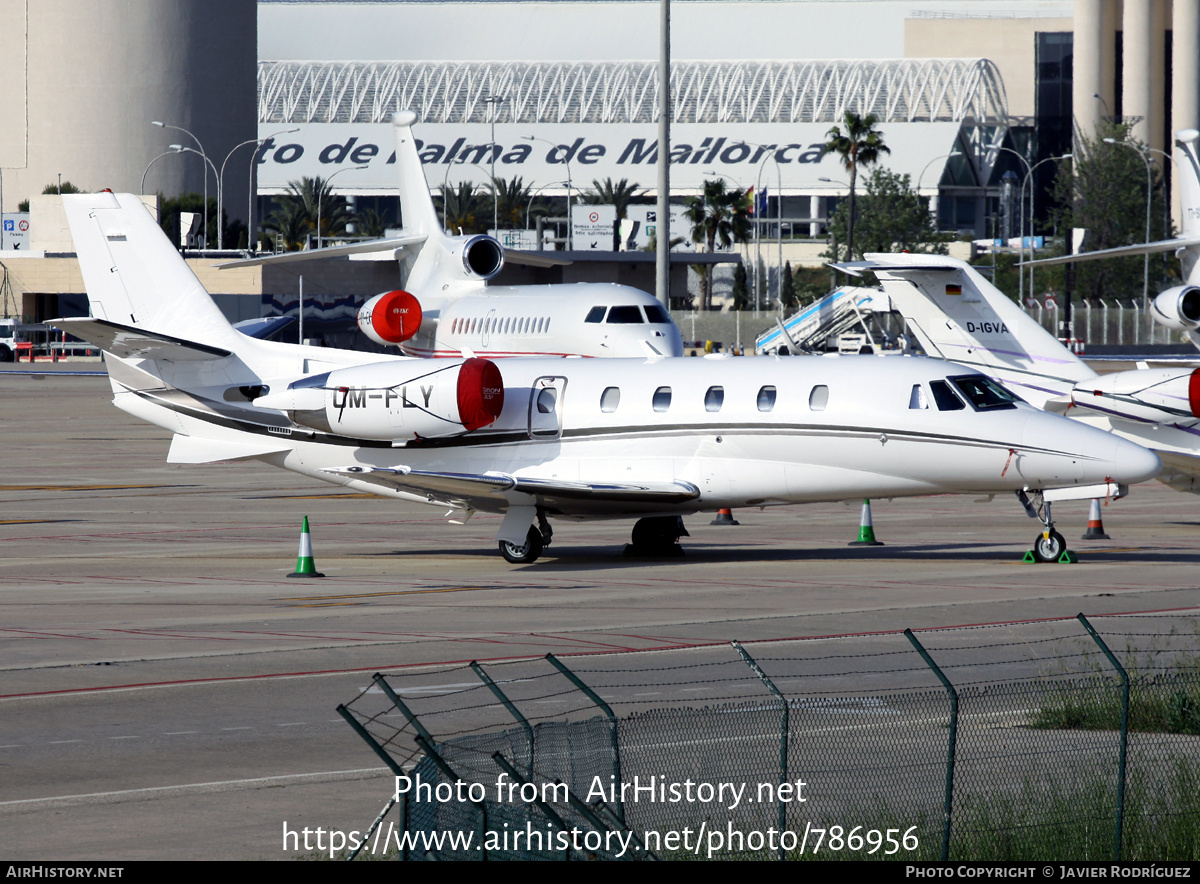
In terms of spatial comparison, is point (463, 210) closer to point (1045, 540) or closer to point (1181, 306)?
point (1181, 306)

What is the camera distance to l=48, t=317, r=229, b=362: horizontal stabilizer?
79.9 feet

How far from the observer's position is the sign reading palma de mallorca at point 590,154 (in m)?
139

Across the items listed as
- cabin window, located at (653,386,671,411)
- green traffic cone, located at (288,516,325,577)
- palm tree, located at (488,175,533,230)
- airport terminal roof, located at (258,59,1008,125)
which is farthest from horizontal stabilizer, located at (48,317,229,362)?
airport terminal roof, located at (258,59,1008,125)

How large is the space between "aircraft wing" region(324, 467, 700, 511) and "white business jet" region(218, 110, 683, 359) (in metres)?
15.4

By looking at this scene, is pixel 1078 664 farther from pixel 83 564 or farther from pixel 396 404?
pixel 83 564

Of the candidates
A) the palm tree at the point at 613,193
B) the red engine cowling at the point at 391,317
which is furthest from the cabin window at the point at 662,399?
the palm tree at the point at 613,193

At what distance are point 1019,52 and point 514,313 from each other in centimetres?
11856

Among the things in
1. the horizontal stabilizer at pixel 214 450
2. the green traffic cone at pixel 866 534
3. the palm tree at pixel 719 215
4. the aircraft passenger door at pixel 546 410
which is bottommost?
the green traffic cone at pixel 866 534

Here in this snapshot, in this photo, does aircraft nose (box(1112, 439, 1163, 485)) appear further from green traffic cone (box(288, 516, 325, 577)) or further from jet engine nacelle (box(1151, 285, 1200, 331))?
green traffic cone (box(288, 516, 325, 577))

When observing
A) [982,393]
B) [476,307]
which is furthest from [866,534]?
[476,307]

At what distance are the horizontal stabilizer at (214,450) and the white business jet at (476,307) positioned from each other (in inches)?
575

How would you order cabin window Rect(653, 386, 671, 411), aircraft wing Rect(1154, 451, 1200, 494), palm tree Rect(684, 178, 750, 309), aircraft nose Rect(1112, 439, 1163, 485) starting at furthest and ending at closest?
palm tree Rect(684, 178, 750, 309) → aircraft wing Rect(1154, 451, 1200, 494) → cabin window Rect(653, 386, 671, 411) → aircraft nose Rect(1112, 439, 1163, 485)

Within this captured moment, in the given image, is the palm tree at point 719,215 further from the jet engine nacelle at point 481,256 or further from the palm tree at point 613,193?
the jet engine nacelle at point 481,256

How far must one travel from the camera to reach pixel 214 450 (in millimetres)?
25875
